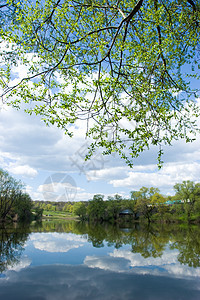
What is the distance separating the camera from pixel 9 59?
26.3ft

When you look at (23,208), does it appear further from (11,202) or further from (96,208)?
(96,208)

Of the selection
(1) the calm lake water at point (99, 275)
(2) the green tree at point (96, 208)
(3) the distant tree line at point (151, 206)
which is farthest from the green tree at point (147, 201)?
(1) the calm lake water at point (99, 275)

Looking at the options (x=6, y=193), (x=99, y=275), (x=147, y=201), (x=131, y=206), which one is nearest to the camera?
(x=99, y=275)

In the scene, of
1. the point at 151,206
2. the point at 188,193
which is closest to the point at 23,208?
the point at 151,206

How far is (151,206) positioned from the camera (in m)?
64.4

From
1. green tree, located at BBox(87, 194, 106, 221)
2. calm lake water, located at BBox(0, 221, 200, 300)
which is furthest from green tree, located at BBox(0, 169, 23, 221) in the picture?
calm lake water, located at BBox(0, 221, 200, 300)

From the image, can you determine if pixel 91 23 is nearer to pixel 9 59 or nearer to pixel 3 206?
pixel 9 59

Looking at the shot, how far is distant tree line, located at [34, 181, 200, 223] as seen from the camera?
56.8m

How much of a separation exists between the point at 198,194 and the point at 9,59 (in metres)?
60.3

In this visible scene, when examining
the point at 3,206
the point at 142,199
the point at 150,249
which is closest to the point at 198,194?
the point at 142,199

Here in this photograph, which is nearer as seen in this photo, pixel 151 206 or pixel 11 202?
pixel 11 202

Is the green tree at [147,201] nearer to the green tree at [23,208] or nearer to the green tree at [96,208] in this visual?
the green tree at [96,208]

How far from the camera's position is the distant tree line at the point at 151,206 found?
56844mm

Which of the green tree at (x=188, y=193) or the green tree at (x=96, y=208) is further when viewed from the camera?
the green tree at (x=96, y=208)
